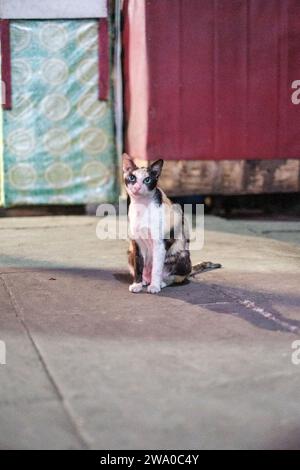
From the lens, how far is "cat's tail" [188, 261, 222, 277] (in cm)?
521

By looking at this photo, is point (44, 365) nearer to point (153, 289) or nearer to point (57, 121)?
point (153, 289)

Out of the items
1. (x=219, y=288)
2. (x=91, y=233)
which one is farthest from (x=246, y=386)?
(x=91, y=233)

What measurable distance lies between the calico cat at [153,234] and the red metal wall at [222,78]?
2.89 metres

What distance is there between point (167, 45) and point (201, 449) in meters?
5.64

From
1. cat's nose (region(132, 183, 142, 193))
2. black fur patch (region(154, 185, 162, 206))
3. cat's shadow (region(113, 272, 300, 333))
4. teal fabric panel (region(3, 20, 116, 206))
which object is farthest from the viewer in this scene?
teal fabric panel (region(3, 20, 116, 206))

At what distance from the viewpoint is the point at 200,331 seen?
3799mm

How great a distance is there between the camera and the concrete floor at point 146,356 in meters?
2.63

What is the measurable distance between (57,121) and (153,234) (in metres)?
3.72

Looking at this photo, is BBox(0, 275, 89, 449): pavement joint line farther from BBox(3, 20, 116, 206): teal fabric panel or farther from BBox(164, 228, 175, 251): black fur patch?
BBox(3, 20, 116, 206): teal fabric panel

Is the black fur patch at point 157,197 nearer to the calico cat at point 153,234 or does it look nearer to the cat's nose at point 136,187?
the calico cat at point 153,234

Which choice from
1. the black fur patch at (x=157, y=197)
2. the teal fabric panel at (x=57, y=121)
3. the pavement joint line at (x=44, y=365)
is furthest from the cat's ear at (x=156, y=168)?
the teal fabric panel at (x=57, y=121)

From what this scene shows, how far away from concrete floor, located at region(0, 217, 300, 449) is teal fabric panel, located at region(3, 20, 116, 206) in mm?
2318

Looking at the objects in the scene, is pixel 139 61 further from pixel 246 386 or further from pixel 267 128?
pixel 246 386

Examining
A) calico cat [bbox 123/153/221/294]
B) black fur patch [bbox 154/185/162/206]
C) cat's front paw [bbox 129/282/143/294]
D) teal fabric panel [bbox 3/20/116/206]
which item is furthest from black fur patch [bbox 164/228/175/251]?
teal fabric panel [bbox 3/20/116/206]
